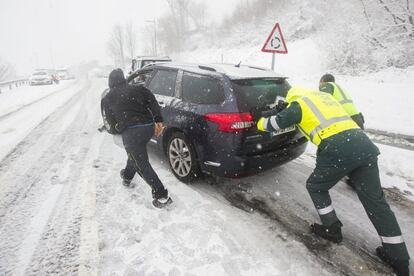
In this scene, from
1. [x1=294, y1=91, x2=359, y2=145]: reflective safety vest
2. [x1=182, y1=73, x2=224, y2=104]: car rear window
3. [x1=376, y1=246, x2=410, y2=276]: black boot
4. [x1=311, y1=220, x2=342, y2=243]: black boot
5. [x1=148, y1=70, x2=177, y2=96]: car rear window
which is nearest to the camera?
[x1=376, y1=246, x2=410, y2=276]: black boot

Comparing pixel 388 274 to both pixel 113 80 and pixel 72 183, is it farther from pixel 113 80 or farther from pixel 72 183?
pixel 72 183

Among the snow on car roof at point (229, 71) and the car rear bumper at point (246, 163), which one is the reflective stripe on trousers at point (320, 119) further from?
the snow on car roof at point (229, 71)

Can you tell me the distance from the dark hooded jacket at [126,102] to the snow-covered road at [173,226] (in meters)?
1.10

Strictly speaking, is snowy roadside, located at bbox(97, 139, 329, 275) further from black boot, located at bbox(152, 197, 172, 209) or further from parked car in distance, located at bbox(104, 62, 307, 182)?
parked car in distance, located at bbox(104, 62, 307, 182)

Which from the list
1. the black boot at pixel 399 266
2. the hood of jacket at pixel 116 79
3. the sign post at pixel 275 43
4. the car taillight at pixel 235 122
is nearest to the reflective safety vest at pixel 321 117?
the car taillight at pixel 235 122

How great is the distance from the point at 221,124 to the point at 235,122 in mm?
188

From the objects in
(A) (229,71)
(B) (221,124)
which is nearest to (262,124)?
(B) (221,124)

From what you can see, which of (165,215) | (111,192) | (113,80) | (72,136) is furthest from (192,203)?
(72,136)

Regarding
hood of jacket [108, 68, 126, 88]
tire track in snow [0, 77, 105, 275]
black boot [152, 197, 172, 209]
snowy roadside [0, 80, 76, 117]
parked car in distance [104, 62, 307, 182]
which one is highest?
hood of jacket [108, 68, 126, 88]

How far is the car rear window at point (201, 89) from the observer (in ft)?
12.5

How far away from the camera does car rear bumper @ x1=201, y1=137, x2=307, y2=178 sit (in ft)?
11.8

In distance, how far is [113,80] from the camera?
140 inches

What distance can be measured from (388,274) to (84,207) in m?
3.45

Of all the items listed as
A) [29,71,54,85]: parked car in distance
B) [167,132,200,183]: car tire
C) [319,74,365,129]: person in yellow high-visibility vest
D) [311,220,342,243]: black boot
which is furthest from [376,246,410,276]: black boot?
[29,71,54,85]: parked car in distance
